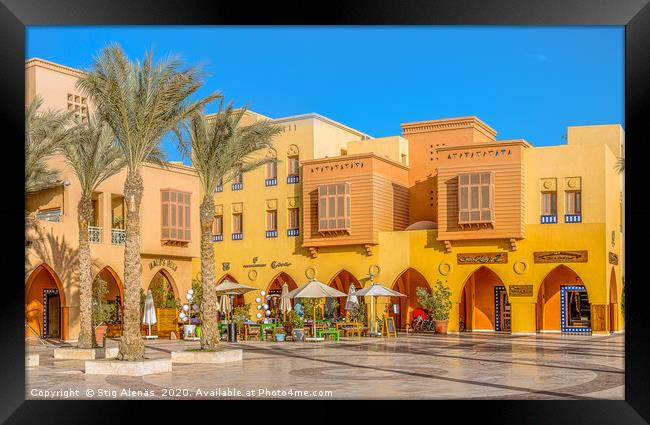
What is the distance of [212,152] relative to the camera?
18.3 meters

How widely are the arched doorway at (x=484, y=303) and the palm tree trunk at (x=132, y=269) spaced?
1846 centimetres

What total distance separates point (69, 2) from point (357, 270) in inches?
944

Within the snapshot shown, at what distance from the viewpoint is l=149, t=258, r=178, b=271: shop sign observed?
100ft

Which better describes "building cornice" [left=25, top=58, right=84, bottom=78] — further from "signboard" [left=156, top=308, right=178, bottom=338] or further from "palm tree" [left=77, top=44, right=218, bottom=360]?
"palm tree" [left=77, top=44, right=218, bottom=360]

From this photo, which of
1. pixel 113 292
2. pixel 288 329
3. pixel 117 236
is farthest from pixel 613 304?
pixel 113 292

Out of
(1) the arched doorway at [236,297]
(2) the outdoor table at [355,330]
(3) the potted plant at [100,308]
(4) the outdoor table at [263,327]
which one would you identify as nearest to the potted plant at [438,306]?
(2) the outdoor table at [355,330]

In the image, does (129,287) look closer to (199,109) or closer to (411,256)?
(199,109)

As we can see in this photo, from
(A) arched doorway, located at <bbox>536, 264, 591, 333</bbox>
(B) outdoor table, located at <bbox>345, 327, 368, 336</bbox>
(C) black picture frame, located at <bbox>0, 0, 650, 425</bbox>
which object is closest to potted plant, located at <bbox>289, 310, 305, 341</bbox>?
(B) outdoor table, located at <bbox>345, 327, 368, 336</bbox>

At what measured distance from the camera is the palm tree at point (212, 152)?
18062 millimetres

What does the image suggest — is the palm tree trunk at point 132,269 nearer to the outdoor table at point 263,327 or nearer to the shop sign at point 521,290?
the outdoor table at point 263,327

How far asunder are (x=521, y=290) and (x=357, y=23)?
21.1 m

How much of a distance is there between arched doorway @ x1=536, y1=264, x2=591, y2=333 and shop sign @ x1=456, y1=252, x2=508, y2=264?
1.77m

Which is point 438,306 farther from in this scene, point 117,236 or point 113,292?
point 113,292

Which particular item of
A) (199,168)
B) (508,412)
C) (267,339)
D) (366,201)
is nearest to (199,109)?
(199,168)
